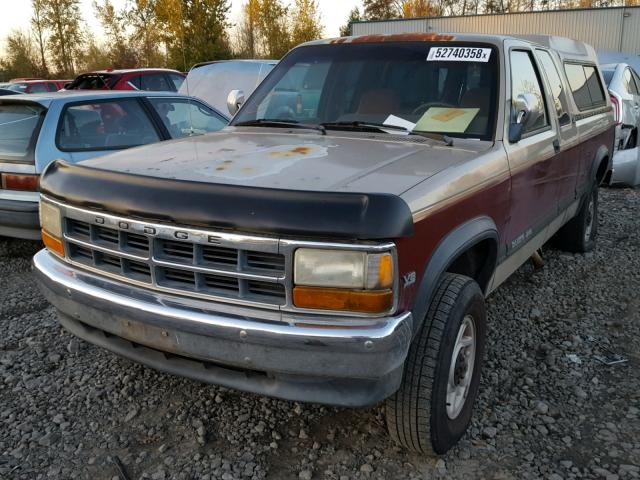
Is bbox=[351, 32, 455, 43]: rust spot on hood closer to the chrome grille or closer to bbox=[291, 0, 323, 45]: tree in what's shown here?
the chrome grille

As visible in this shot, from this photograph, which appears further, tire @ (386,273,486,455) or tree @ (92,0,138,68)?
tree @ (92,0,138,68)

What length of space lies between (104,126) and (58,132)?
51 cm

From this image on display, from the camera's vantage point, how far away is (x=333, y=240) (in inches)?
85.1

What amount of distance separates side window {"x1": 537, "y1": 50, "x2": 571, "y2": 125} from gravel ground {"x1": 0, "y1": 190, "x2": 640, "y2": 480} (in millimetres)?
1496

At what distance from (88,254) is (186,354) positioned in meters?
0.77

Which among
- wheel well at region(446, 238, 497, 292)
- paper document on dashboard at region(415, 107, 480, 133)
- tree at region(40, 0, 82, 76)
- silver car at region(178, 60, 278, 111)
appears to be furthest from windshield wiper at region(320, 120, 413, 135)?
tree at region(40, 0, 82, 76)

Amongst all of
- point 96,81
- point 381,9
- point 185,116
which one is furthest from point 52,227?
point 381,9

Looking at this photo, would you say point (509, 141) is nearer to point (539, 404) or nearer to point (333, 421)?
point (539, 404)

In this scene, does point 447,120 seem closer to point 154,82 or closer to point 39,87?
point 154,82

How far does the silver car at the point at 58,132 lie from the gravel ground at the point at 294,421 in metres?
1.31

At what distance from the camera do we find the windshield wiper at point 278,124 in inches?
142

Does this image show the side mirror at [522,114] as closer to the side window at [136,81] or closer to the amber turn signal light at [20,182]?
the amber turn signal light at [20,182]

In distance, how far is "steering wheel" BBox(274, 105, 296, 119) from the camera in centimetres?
387

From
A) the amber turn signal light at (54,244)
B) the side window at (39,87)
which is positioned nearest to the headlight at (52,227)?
the amber turn signal light at (54,244)
